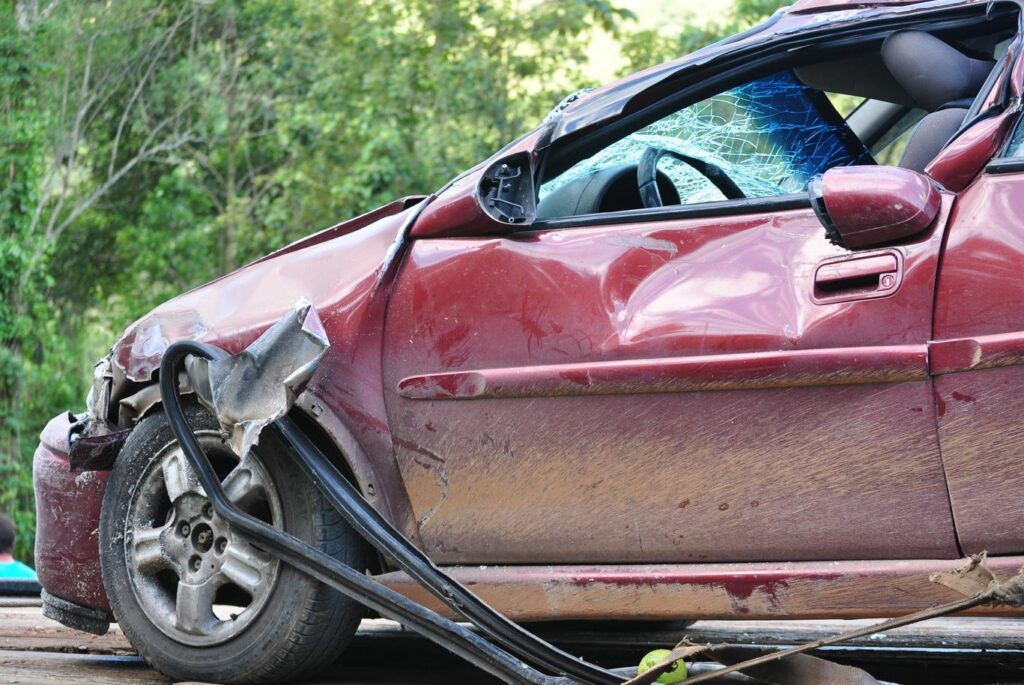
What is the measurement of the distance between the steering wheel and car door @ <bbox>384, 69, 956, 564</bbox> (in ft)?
1.64

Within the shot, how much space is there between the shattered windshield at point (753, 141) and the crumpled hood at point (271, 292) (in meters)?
0.52

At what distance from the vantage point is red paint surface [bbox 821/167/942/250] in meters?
2.67

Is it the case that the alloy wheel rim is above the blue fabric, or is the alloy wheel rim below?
above

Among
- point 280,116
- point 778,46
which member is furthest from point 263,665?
point 280,116

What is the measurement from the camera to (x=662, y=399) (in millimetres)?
2896

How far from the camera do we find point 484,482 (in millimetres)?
3123

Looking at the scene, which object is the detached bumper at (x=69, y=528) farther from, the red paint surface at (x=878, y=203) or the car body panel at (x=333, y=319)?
the red paint surface at (x=878, y=203)

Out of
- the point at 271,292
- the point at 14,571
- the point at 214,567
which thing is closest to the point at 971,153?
the point at 271,292

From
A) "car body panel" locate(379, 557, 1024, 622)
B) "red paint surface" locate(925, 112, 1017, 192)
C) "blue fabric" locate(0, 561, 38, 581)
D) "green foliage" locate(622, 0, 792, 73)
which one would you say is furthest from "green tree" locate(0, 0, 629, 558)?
"red paint surface" locate(925, 112, 1017, 192)

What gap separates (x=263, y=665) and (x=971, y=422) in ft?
5.95

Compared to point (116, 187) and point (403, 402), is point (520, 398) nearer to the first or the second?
point (403, 402)

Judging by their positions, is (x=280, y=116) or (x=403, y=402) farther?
(x=280, y=116)

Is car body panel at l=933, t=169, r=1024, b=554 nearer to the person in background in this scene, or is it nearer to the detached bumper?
the detached bumper

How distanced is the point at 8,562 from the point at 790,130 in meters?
4.51
